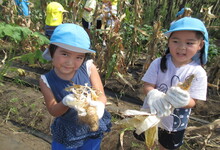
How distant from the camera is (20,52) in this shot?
12.6ft

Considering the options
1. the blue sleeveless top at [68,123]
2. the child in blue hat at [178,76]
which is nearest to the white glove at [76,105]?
the blue sleeveless top at [68,123]

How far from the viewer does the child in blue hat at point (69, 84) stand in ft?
3.61

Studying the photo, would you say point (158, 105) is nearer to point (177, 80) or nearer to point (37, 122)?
point (177, 80)

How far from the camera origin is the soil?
6.57 ft

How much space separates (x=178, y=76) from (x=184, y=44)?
0.75ft

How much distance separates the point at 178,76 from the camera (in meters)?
1.32

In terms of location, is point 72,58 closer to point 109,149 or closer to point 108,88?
point 109,149

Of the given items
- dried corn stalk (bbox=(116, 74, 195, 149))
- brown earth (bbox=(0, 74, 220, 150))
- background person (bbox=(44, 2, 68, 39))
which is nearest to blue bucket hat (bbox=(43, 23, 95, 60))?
dried corn stalk (bbox=(116, 74, 195, 149))

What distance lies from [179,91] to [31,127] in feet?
5.91

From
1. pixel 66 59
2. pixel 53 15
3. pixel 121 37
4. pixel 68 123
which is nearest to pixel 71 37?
pixel 66 59

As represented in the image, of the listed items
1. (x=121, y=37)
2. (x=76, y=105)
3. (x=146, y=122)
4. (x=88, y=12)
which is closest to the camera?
(x=76, y=105)

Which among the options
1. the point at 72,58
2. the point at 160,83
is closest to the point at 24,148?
the point at 72,58

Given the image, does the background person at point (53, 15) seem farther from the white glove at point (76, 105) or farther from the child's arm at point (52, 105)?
the white glove at point (76, 105)

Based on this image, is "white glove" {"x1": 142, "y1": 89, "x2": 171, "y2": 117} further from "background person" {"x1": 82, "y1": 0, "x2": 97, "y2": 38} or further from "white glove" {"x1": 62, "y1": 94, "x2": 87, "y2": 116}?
"background person" {"x1": 82, "y1": 0, "x2": 97, "y2": 38}
